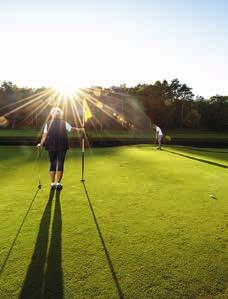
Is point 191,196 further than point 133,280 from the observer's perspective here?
Yes

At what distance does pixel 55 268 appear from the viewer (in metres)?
3.66

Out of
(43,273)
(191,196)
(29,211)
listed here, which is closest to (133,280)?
(43,273)

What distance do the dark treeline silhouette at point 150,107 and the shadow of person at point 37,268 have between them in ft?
201

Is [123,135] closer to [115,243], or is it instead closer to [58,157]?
[58,157]

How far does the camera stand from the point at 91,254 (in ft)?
13.3

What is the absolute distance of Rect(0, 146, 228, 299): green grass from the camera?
3.31 m

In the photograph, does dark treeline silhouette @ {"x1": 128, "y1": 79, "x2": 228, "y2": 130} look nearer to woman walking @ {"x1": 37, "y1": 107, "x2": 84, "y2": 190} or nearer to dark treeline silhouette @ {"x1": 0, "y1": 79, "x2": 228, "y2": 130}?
dark treeline silhouette @ {"x1": 0, "y1": 79, "x2": 228, "y2": 130}

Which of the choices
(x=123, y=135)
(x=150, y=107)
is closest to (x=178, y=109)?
(x=150, y=107)

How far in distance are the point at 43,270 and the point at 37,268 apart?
9 centimetres

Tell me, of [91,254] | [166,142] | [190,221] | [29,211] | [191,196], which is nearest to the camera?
[91,254]

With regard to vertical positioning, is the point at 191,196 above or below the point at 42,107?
below

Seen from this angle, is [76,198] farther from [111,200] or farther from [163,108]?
[163,108]

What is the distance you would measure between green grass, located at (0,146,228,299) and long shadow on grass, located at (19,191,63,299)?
11 mm

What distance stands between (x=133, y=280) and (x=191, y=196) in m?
4.47
